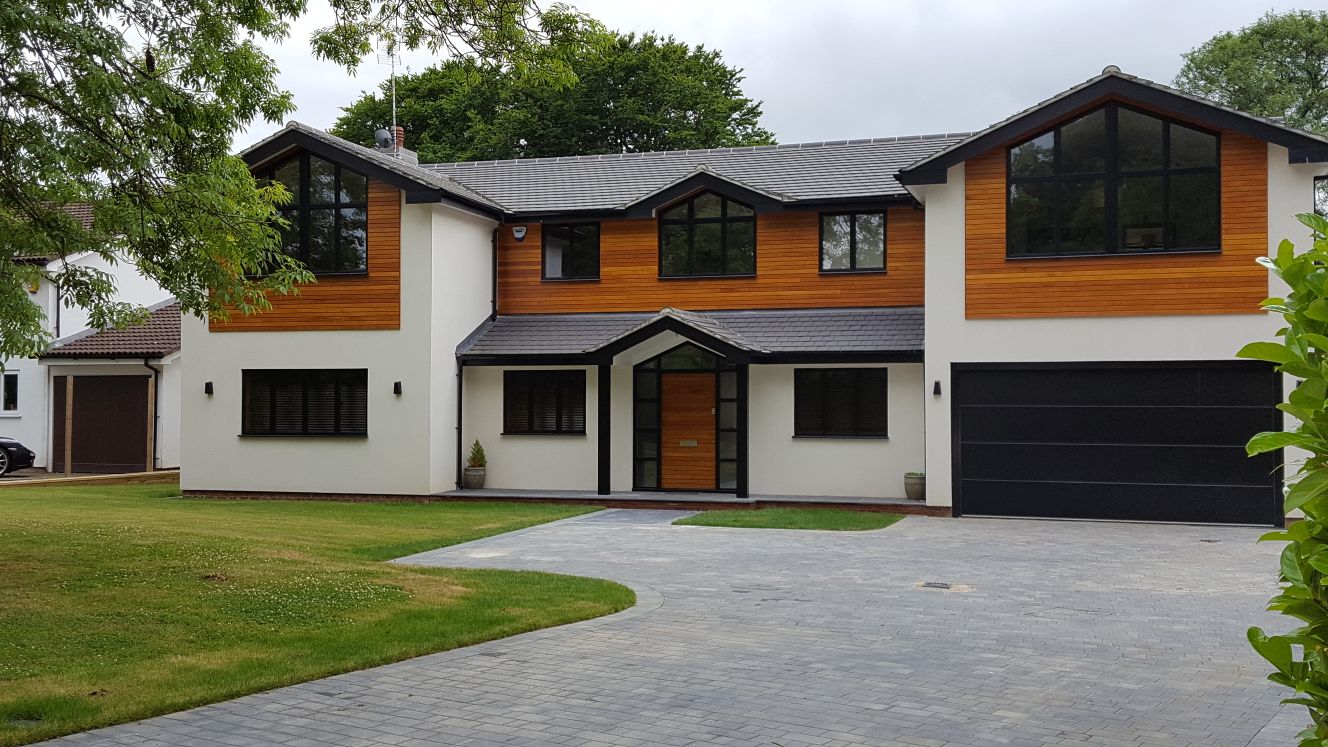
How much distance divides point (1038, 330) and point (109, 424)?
882 inches

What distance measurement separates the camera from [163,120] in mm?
10906

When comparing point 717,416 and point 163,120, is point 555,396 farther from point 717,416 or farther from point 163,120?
point 163,120

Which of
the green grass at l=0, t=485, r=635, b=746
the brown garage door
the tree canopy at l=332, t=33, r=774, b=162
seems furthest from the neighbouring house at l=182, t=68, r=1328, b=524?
the tree canopy at l=332, t=33, r=774, b=162

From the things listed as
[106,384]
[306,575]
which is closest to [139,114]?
[306,575]

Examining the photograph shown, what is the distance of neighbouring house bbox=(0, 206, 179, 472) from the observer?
30000 millimetres

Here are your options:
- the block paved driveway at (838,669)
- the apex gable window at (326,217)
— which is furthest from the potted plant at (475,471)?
the block paved driveway at (838,669)

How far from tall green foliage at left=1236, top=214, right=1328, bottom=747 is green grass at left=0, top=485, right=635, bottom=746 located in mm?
5902

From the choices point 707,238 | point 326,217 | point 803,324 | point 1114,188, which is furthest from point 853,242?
point 326,217

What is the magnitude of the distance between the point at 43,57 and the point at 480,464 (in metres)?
13.8

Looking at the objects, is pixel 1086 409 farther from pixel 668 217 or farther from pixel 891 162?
pixel 668 217

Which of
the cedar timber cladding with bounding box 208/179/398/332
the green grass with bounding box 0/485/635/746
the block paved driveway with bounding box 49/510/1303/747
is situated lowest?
the block paved driveway with bounding box 49/510/1303/747

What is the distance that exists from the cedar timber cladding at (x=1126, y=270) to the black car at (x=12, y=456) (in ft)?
74.2

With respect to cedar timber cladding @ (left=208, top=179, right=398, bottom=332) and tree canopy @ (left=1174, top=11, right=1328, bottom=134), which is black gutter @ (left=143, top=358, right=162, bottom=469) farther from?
tree canopy @ (left=1174, top=11, right=1328, bottom=134)

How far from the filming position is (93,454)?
3053 cm
